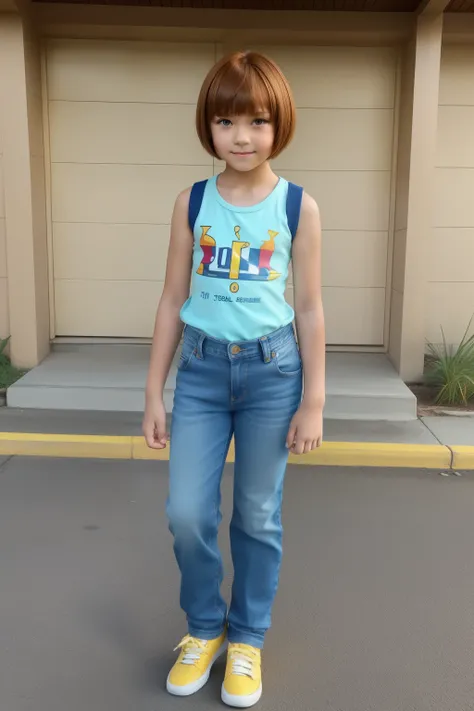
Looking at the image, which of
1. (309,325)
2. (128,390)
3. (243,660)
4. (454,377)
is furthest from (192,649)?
(454,377)

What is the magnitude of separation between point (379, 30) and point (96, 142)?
2786 mm

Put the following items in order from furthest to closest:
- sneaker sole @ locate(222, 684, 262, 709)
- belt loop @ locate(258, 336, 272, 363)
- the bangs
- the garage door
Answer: the garage door → sneaker sole @ locate(222, 684, 262, 709) → belt loop @ locate(258, 336, 272, 363) → the bangs

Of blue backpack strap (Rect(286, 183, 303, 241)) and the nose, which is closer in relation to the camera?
the nose

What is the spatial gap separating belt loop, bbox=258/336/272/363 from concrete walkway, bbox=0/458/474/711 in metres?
1.17

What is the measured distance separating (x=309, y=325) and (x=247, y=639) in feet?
3.59

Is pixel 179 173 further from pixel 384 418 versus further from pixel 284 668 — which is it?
pixel 284 668

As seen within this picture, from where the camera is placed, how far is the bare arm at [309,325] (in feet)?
7.34

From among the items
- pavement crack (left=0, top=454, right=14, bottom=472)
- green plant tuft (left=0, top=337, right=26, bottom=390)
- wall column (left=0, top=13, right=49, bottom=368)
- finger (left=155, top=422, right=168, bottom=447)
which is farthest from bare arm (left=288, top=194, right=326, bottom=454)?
wall column (left=0, top=13, right=49, bottom=368)

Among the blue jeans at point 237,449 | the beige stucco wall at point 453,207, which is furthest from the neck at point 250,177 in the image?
the beige stucco wall at point 453,207

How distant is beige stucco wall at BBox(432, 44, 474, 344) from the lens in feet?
21.8

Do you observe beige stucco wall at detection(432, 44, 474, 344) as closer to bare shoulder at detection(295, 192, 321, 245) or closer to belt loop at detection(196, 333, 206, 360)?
bare shoulder at detection(295, 192, 321, 245)

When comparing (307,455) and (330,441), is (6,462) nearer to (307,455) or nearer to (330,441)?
(307,455)

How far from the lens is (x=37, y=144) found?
648 cm

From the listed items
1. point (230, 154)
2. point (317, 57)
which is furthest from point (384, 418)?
point (230, 154)
